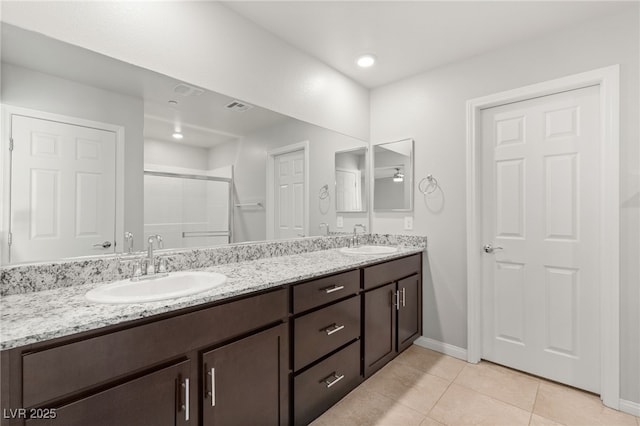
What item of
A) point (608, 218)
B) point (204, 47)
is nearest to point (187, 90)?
→ point (204, 47)

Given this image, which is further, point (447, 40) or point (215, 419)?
point (447, 40)

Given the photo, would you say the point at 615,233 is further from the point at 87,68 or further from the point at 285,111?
the point at 87,68

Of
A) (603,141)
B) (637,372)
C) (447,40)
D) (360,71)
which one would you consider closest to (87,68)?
(360,71)

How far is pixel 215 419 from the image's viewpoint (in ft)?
3.70

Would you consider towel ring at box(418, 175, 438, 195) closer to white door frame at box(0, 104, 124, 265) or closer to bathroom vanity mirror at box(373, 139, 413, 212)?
bathroom vanity mirror at box(373, 139, 413, 212)

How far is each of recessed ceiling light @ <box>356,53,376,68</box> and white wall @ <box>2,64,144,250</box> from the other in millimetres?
1670

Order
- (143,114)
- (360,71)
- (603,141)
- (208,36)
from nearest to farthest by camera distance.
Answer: (143,114) < (208,36) < (603,141) < (360,71)

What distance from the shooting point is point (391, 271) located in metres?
2.18

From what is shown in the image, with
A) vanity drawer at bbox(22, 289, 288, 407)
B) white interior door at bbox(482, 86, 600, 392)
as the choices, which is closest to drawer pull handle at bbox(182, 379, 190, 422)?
vanity drawer at bbox(22, 289, 288, 407)

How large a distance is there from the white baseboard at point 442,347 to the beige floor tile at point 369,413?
0.85 metres

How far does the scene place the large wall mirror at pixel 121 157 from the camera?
118 cm

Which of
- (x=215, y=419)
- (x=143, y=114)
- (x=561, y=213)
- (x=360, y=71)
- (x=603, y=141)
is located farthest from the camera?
(x=360, y=71)

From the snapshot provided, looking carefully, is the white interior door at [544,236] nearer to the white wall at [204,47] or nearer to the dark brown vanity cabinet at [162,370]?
the white wall at [204,47]

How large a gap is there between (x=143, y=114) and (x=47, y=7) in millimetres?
502
